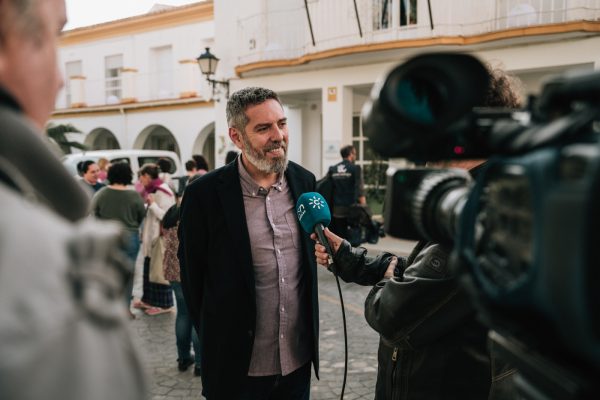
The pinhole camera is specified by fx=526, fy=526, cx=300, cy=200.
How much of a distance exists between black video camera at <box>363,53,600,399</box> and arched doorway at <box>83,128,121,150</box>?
70.9 feet

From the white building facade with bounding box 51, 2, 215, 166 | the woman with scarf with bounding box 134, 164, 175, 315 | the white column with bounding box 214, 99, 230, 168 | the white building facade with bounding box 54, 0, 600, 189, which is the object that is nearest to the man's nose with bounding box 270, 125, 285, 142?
the white building facade with bounding box 54, 0, 600, 189

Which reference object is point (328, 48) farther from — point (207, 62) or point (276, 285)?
point (276, 285)

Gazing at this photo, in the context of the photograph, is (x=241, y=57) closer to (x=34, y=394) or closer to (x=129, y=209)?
(x=129, y=209)

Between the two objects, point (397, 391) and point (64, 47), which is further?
point (64, 47)

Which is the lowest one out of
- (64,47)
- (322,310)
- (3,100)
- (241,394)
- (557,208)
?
(322,310)

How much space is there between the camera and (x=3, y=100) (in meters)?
0.67

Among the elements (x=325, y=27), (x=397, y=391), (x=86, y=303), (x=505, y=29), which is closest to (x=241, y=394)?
(x=397, y=391)

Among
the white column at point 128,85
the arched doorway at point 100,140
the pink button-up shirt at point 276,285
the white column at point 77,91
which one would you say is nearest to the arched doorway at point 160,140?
the arched doorway at point 100,140

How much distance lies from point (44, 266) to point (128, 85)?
66.2 feet

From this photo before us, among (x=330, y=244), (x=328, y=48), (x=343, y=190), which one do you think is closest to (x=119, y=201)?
(x=343, y=190)

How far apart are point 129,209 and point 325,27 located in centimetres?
667

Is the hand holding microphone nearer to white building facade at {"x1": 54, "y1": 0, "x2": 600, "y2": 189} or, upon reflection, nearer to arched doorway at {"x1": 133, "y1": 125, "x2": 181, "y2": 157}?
white building facade at {"x1": 54, "y1": 0, "x2": 600, "y2": 189}

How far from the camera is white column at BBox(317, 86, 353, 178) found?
11.0 meters

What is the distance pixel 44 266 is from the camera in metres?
0.58
